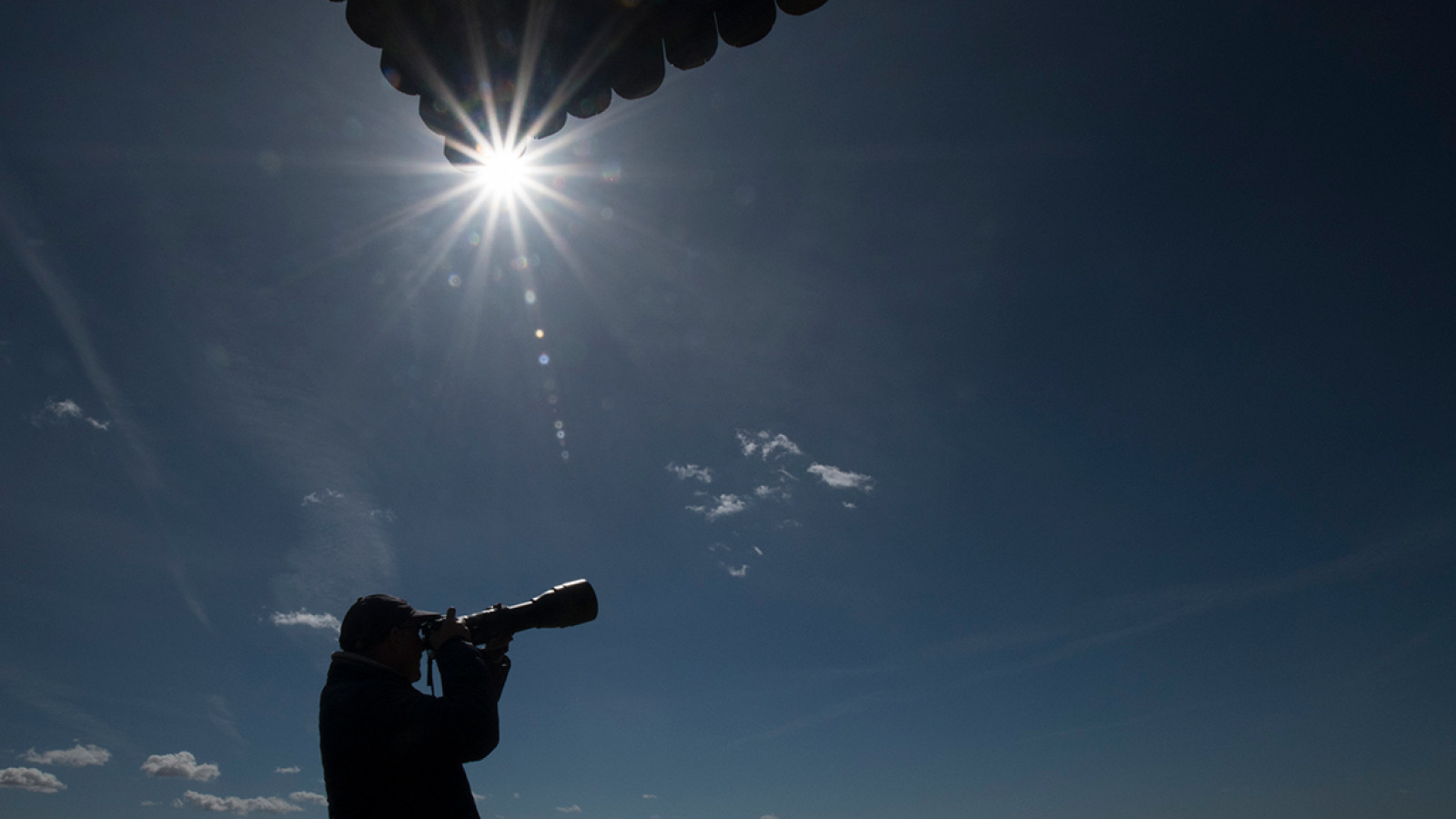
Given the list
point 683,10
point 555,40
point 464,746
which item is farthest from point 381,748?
point 683,10

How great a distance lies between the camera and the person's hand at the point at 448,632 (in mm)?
3463

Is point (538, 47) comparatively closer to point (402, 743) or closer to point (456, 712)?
point (456, 712)

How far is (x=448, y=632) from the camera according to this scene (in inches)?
138

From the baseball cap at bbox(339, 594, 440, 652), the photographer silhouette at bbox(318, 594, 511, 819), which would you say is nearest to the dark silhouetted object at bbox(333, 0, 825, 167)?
the baseball cap at bbox(339, 594, 440, 652)

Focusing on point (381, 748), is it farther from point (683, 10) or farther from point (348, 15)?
point (683, 10)

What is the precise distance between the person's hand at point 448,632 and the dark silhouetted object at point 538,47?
2.60 metres

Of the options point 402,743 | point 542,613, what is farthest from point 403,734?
point 542,613

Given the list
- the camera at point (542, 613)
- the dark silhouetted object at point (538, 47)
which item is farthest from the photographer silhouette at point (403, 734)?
the dark silhouetted object at point (538, 47)

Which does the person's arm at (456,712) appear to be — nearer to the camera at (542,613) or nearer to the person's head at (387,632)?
the person's head at (387,632)

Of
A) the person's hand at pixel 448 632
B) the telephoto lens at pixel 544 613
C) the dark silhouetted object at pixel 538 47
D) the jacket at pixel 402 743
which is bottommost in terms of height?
the jacket at pixel 402 743

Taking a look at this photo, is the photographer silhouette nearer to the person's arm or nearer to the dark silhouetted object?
the person's arm

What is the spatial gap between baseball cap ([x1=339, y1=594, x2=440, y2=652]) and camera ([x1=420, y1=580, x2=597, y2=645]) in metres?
0.35

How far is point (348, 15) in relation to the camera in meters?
2.81

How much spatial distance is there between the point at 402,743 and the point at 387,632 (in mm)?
766
